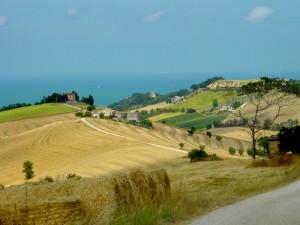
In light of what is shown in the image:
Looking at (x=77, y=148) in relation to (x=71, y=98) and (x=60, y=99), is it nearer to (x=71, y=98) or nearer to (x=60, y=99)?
(x=71, y=98)

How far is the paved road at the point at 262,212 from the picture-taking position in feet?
41.0

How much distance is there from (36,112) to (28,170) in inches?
2393

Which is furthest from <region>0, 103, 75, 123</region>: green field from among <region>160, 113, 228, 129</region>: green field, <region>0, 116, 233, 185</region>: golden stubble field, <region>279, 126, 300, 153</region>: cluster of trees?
<region>279, 126, 300, 153</region>: cluster of trees

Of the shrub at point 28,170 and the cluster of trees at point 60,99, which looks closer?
the shrub at point 28,170

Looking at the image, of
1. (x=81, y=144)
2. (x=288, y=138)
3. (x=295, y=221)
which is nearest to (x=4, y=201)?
(x=295, y=221)

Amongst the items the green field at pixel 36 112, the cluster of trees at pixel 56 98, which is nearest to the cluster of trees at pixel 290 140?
the green field at pixel 36 112

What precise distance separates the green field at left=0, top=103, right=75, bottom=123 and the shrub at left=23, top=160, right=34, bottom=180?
50180mm

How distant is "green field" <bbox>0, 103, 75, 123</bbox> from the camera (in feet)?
422

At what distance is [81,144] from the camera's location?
92.1m

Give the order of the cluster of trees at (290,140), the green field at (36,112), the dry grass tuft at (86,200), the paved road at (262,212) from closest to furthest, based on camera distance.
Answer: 1. the dry grass tuft at (86,200)
2. the paved road at (262,212)
3. the cluster of trees at (290,140)
4. the green field at (36,112)

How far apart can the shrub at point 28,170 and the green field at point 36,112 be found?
165 ft

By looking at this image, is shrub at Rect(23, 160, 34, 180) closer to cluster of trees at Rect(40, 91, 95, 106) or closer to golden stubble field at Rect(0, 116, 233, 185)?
golden stubble field at Rect(0, 116, 233, 185)

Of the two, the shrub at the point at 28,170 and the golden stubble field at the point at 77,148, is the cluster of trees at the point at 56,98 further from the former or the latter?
the shrub at the point at 28,170

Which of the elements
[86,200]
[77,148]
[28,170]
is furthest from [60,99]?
[86,200]
